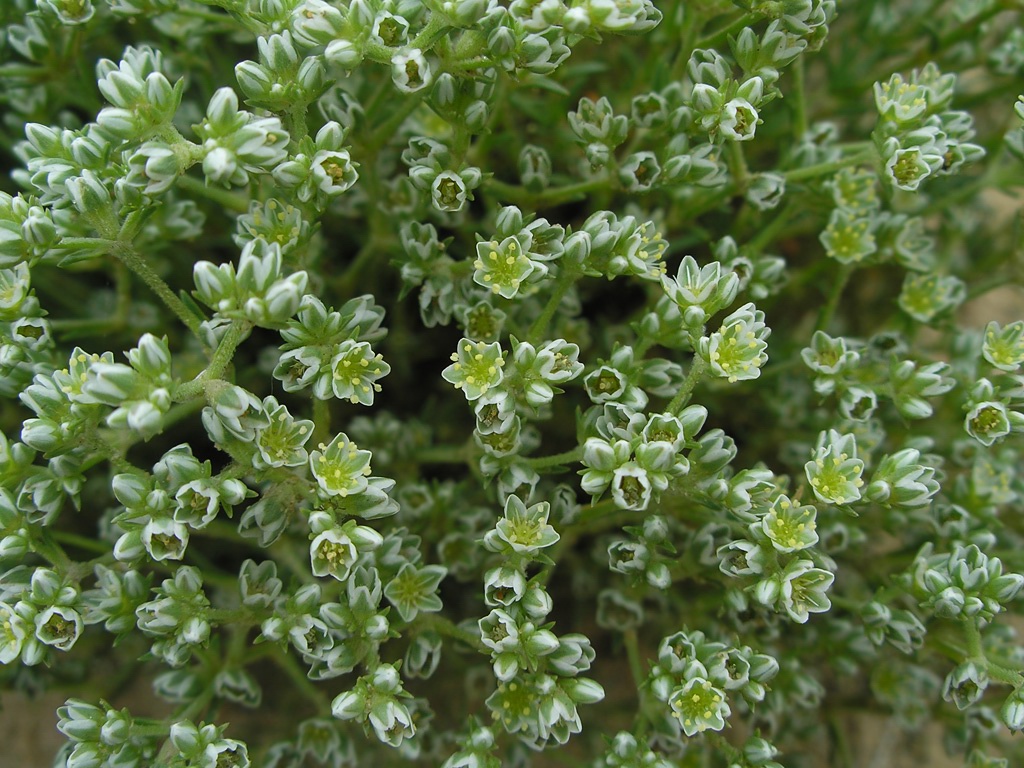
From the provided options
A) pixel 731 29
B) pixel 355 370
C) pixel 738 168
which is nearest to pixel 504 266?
pixel 355 370

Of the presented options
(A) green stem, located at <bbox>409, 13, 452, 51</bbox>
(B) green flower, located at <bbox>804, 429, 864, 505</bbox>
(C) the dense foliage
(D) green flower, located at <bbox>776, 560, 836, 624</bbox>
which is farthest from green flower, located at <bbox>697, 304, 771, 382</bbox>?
(A) green stem, located at <bbox>409, 13, 452, 51</bbox>

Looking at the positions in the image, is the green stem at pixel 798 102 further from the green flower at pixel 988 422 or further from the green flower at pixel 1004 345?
the green flower at pixel 988 422

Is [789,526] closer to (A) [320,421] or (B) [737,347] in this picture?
(B) [737,347]

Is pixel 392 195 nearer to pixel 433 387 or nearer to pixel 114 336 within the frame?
pixel 433 387

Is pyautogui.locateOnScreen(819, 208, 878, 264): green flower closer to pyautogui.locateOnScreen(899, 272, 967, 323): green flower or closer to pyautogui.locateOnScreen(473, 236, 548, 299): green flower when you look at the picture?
pyautogui.locateOnScreen(899, 272, 967, 323): green flower

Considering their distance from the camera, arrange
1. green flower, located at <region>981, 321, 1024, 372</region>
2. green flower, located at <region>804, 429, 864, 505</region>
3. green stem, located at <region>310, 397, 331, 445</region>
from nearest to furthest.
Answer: green flower, located at <region>804, 429, 864, 505</region> → green stem, located at <region>310, 397, 331, 445</region> → green flower, located at <region>981, 321, 1024, 372</region>

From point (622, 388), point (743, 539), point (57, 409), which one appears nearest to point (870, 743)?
point (743, 539)
